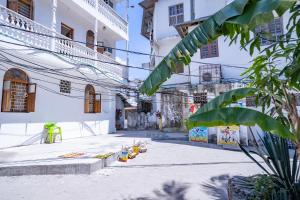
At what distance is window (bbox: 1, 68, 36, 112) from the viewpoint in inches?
326

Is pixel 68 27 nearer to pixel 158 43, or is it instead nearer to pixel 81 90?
pixel 81 90

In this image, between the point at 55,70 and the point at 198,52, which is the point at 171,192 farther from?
the point at 198,52

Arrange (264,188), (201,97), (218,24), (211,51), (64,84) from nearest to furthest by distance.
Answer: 1. (218,24)
2. (264,188)
3. (64,84)
4. (211,51)
5. (201,97)

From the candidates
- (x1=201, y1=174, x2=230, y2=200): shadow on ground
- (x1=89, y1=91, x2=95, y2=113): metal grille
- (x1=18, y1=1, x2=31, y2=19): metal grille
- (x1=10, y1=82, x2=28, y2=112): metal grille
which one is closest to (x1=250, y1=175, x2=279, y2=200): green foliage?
(x1=201, y1=174, x2=230, y2=200): shadow on ground

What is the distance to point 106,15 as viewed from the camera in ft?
44.3

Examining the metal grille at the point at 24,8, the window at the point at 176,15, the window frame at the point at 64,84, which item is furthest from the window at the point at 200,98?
the metal grille at the point at 24,8

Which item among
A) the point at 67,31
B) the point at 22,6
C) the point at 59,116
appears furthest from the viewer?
the point at 67,31

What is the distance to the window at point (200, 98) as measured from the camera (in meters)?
14.5

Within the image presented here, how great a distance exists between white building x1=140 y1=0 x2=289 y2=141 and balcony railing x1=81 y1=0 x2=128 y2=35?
328 cm

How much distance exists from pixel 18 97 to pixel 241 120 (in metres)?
9.33

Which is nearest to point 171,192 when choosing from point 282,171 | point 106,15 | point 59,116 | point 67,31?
point 282,171

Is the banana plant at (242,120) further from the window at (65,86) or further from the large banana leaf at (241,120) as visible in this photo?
the window at (65,86)

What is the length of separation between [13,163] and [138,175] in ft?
11.8

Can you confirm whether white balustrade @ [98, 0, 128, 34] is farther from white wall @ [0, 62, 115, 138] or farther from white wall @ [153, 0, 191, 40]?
white wall @ [0, 62, 115, 138]
